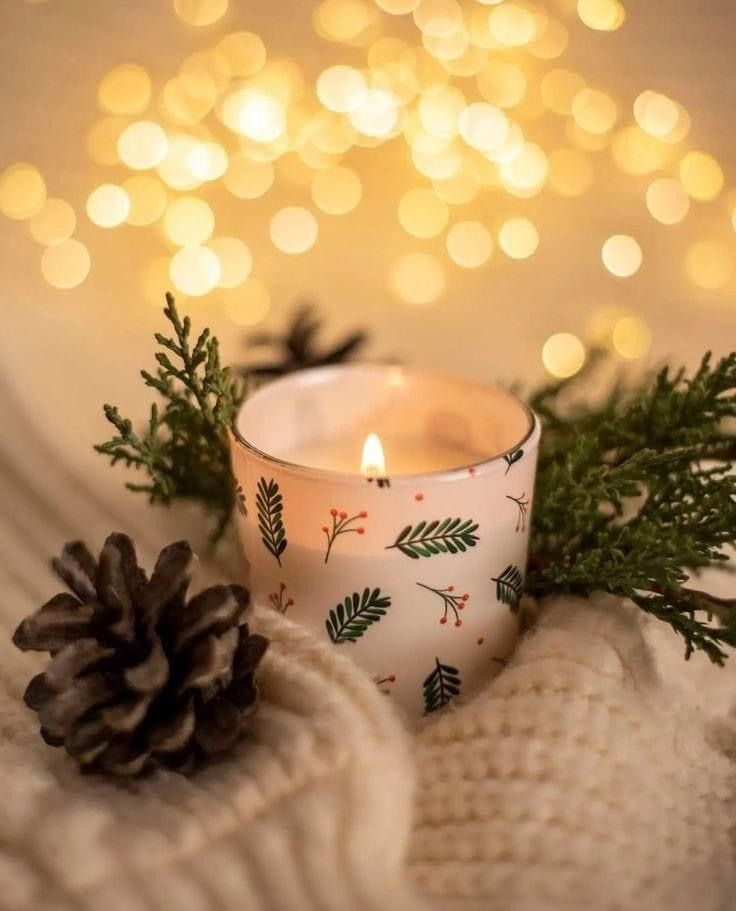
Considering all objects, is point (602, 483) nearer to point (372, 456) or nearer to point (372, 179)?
point (372, 456)

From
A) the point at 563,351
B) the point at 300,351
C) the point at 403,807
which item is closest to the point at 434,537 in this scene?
the point at 403,807

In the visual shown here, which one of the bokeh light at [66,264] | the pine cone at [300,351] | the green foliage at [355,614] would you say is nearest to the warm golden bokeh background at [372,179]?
the bokeh light at [66,264]

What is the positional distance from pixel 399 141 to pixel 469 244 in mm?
104

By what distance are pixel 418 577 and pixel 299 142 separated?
0.51 metres

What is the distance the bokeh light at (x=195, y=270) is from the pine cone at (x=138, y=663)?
0.48 meters

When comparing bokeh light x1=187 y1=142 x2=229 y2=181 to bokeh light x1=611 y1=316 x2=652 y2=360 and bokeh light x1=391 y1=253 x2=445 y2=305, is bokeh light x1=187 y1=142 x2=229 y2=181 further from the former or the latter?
bokeh light x1=611 y1=316 x2=652 y2=360

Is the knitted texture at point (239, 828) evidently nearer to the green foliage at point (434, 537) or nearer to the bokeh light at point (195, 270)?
the green foliage at point (434, 537)

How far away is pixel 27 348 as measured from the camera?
0.77 metres

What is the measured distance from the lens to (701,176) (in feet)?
2.67

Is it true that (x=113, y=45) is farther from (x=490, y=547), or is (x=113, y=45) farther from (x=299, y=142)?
(x=490, y=547)

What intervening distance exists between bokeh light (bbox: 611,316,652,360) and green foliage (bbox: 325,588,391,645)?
456 millimetres

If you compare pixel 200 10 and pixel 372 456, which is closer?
pixel 372 456

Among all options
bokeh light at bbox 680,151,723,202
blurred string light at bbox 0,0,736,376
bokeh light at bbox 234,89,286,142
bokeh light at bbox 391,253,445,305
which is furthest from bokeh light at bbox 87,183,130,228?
bokeh light at bbox 680,151,723,202

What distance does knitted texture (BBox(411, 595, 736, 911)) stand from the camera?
0.38 m
